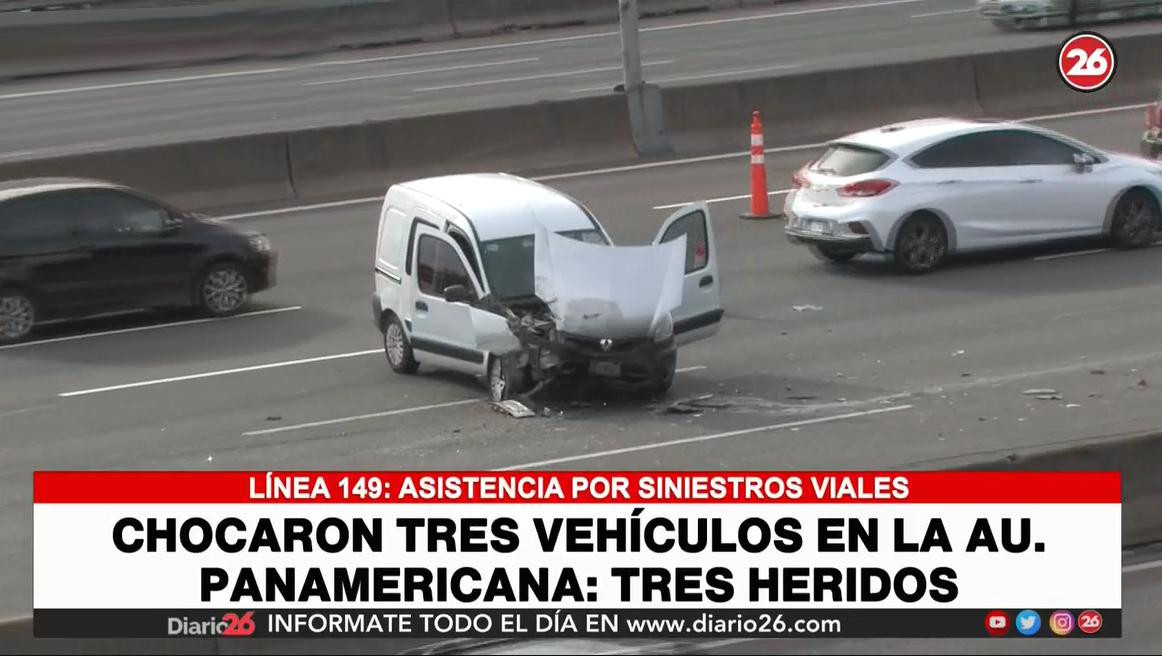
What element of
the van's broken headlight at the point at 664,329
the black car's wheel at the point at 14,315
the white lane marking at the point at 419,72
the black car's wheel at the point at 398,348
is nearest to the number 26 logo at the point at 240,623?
the van's broken headlight at the point at 664,329

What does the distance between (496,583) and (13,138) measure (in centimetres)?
2557

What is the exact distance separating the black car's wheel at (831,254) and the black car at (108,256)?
6.14 metres

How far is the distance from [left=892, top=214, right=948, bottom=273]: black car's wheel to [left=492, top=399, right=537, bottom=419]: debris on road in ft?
21.5

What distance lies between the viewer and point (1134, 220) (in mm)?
21938

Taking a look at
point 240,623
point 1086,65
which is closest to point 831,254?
point 1086,65

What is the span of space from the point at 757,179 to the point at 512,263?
25.9 feet

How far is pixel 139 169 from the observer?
2536cm

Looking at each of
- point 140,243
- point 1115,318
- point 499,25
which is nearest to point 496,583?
point 1115,318

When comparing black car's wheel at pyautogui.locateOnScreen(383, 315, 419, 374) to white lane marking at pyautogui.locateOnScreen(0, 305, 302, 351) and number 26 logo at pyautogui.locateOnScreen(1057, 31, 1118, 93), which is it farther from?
number 26 logo at pyautogui.locateOnScreen(1057, 31, 1118, 93)

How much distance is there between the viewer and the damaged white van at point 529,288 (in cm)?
1568

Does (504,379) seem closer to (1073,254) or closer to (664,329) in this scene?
(664,329)

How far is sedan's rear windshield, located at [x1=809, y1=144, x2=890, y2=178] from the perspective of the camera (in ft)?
69.5

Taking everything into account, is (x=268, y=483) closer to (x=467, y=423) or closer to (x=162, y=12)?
(x=467, y=423)

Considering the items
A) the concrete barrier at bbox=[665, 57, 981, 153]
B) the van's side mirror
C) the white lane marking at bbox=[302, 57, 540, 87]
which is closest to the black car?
the van's side mirror
